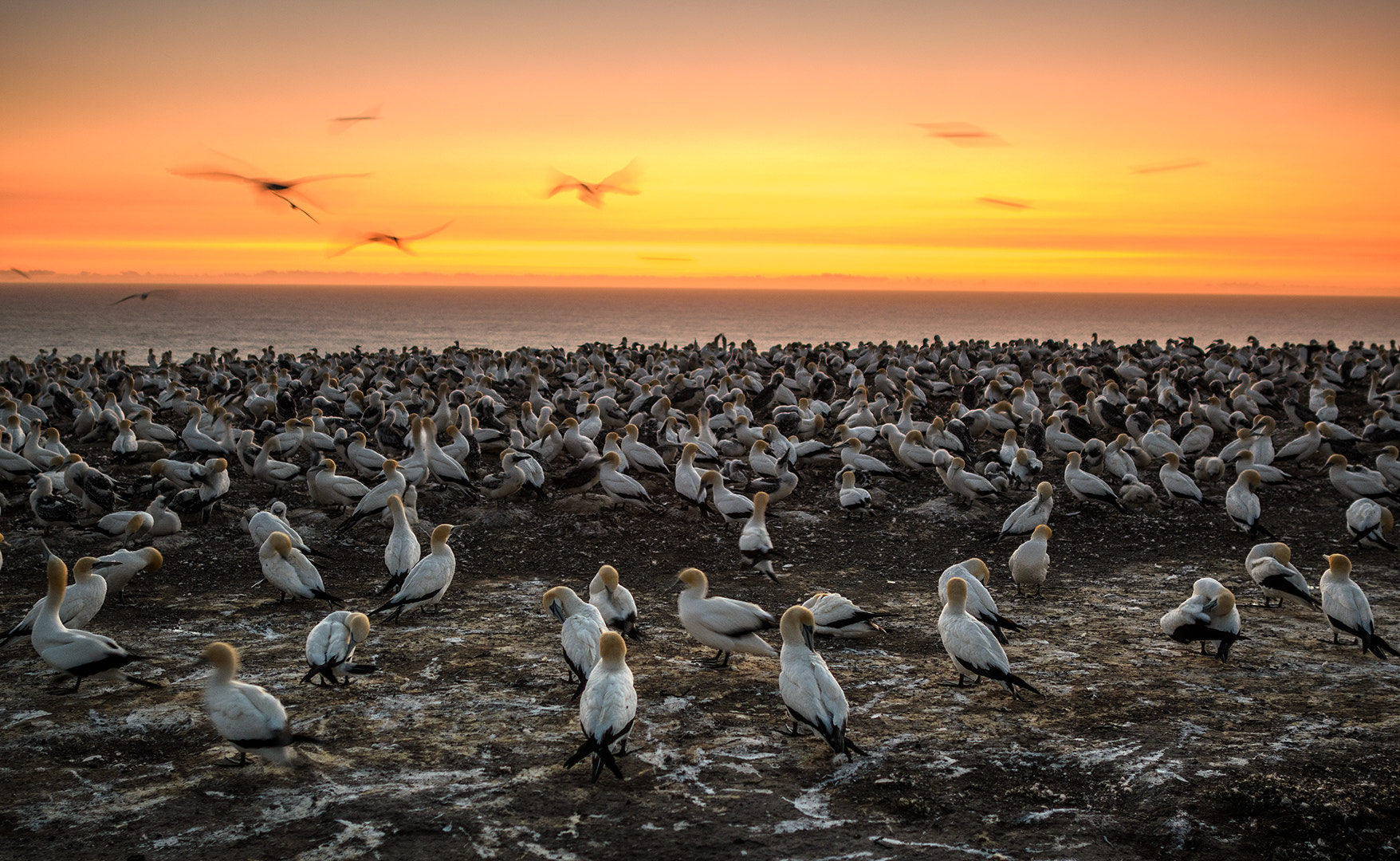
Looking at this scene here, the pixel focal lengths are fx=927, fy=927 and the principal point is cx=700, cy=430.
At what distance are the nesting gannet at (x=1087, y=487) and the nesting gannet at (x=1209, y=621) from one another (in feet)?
14.8

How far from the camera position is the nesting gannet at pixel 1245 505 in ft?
36.7

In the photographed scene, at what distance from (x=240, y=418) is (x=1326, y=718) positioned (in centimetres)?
1849

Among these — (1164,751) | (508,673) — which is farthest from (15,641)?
(1164,751)

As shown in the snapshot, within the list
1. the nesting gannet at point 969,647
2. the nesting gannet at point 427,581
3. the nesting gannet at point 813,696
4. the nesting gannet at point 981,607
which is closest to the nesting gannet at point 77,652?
the nesting gannet at point 427,581

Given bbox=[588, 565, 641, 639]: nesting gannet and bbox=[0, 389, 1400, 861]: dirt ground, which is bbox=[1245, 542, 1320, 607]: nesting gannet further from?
Answer: bbox=[588, 565, 641, 639]: nesting gannet

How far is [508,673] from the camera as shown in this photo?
7.11 meters

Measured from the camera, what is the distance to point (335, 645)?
6.56 m

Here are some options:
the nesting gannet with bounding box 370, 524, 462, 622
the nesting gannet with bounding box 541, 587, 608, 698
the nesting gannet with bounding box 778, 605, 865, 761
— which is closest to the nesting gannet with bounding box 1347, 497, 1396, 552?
the nesting gannet with bounding box 778, 605, 865, 761

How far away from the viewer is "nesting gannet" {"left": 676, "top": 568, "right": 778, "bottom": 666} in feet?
23.3

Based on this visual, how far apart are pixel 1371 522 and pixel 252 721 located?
11465 mm

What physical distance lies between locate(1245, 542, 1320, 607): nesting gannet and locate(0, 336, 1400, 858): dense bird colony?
0.12ft

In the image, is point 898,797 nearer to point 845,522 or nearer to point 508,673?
point 508,673

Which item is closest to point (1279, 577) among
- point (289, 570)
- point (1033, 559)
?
point (1033, 559)

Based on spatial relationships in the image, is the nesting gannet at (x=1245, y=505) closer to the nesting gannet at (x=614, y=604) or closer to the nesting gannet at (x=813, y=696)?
the nesting gannet at (x=813, y=696)
